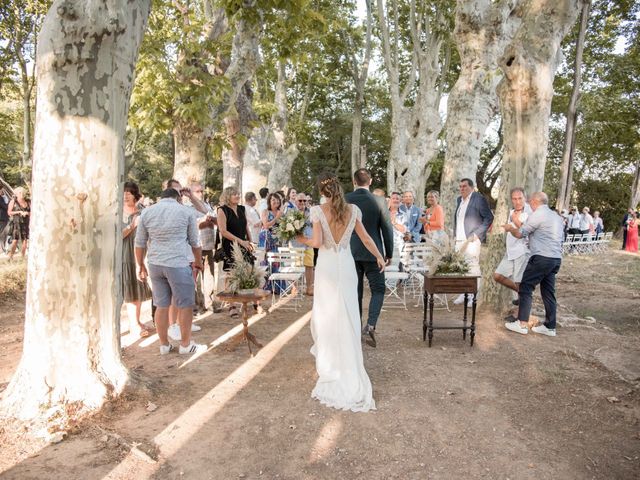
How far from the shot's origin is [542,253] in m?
6.45

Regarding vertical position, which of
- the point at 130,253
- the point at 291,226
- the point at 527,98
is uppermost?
the point at 527,98

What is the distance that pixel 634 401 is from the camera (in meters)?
4.57

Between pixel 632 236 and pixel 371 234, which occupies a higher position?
pixel 371 234

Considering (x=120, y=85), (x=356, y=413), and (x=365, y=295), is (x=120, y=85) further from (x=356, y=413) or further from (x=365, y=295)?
(x=365, y=295)

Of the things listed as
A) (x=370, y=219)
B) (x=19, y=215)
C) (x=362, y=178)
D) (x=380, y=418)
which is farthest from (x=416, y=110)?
(x=380, y=418)

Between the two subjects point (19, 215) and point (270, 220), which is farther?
point (19, 215)

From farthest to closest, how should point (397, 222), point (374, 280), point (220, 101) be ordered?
point (397, 222), point (220, 101), point (374, 280)

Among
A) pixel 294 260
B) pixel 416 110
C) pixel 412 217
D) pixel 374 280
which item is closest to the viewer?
pixel 374 280

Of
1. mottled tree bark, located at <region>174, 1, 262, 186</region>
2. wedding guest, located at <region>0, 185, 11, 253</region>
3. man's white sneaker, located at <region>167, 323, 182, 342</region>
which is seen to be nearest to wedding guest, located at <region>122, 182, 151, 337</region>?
man's white sneaker, located at <region>167, 323, 182, 342</region>

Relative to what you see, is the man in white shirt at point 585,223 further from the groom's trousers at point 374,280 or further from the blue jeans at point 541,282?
the groom's trousers at point 374,280

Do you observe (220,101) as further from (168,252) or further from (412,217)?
(412,217)

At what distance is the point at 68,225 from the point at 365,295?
22.7 ft

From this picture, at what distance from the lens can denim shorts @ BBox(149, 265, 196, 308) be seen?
17.6 ft

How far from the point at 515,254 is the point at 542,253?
2.66 ft
